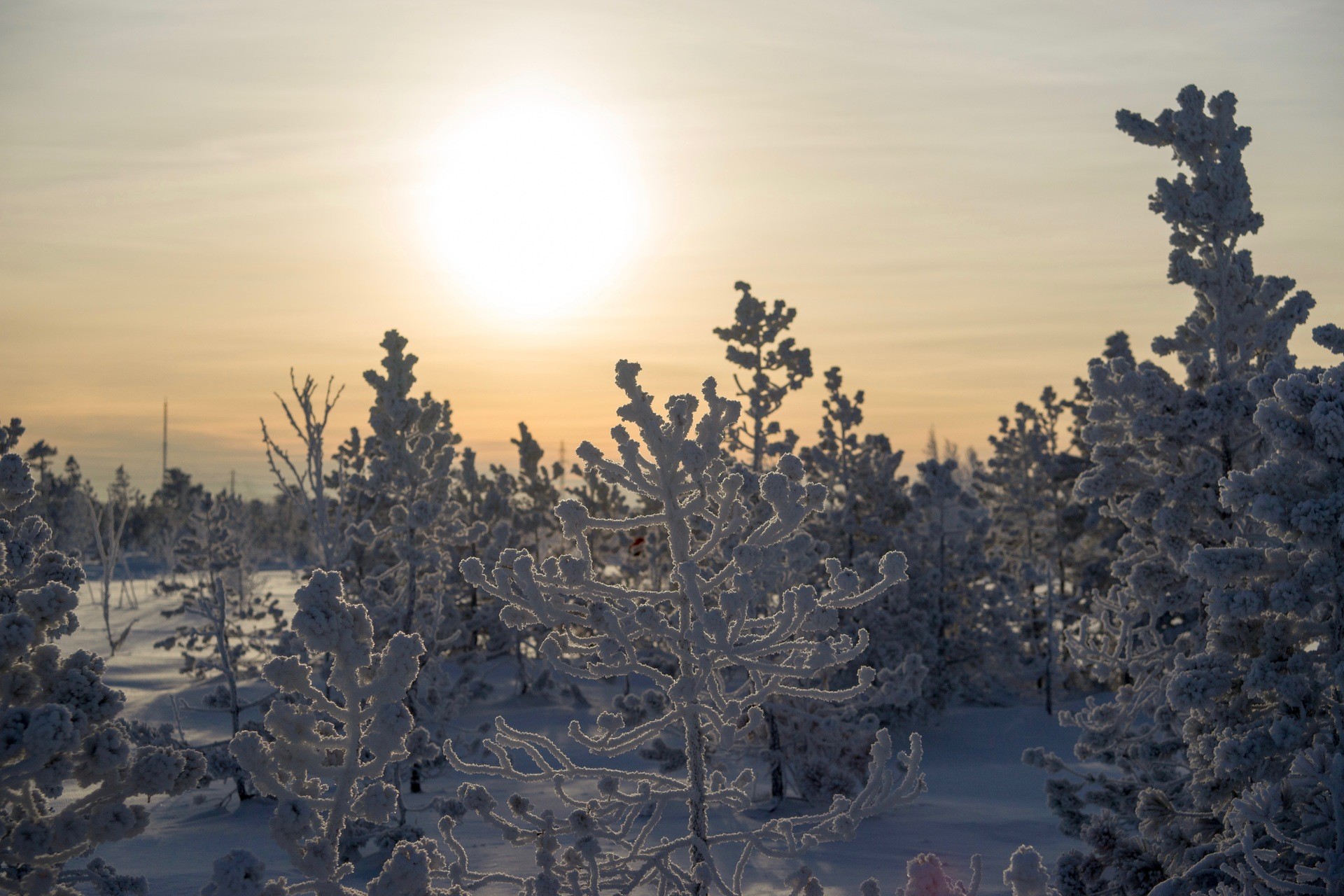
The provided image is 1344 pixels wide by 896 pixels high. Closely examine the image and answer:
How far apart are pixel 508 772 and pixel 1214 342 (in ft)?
28.6

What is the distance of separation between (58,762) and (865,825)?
11.8 metres

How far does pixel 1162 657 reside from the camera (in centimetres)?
1118

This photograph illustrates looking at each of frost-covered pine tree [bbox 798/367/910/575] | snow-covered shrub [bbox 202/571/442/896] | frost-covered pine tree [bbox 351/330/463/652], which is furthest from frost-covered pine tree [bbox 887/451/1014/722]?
snow-covered shrub [bbox 202/571/442/896]

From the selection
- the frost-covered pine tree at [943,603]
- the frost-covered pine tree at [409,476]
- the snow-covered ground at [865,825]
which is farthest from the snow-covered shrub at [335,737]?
the frost-covered pine tree at [943,603]

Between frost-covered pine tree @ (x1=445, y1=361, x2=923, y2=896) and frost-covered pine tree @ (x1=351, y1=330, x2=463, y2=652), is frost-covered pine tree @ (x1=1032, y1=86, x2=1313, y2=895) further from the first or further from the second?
frost-covered pine tree @ (x1=351, y1=330, x2=463, y2=652)

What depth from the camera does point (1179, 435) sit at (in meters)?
10.4

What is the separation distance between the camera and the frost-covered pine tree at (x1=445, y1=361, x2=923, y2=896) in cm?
542

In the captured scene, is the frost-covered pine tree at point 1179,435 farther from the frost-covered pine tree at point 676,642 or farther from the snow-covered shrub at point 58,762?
the snow-covered shrub at point 58,762

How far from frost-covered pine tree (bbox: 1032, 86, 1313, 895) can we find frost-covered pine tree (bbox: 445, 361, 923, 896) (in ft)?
17.3

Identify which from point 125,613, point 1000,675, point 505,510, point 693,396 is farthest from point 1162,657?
point 125,613

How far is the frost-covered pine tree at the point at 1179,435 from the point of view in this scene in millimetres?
10266

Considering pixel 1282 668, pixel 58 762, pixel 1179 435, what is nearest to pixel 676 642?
pixel 58 762

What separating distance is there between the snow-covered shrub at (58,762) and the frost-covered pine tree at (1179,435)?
7968 mm

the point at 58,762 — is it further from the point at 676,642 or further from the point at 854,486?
the point at 854,486
